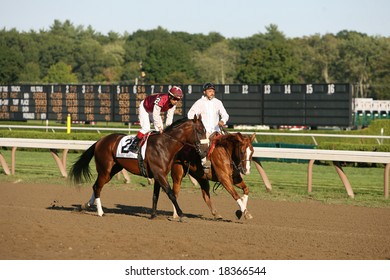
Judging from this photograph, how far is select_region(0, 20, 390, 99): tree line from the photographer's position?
59.9m

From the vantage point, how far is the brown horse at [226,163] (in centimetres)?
988

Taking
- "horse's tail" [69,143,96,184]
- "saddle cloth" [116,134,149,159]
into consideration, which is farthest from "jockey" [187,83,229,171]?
"horse's tail" [69,143,96,184]

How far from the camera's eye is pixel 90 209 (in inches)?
446

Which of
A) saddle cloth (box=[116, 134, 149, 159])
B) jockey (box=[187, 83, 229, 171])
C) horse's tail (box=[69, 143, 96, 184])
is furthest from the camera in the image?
horse's tail (box=[69, 143, 96, 184])

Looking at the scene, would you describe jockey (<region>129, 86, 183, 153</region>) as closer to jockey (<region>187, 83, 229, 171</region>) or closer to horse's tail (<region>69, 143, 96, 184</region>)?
jockey (<region>187, 83, 229, 171</region>)

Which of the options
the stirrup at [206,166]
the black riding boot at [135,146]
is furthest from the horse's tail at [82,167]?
the stirrup at [206,166]

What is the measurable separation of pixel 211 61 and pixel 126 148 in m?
72.1

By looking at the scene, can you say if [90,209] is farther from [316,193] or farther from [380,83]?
[380,83]

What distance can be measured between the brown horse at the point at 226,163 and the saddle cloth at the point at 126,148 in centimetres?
46

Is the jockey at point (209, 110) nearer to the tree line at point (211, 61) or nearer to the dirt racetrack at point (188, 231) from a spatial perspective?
the dirt racetrack at point (188, 231)

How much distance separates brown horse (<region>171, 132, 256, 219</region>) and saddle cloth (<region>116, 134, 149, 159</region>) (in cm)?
46

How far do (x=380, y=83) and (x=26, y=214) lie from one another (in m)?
59.3

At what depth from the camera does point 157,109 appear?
9977mm
